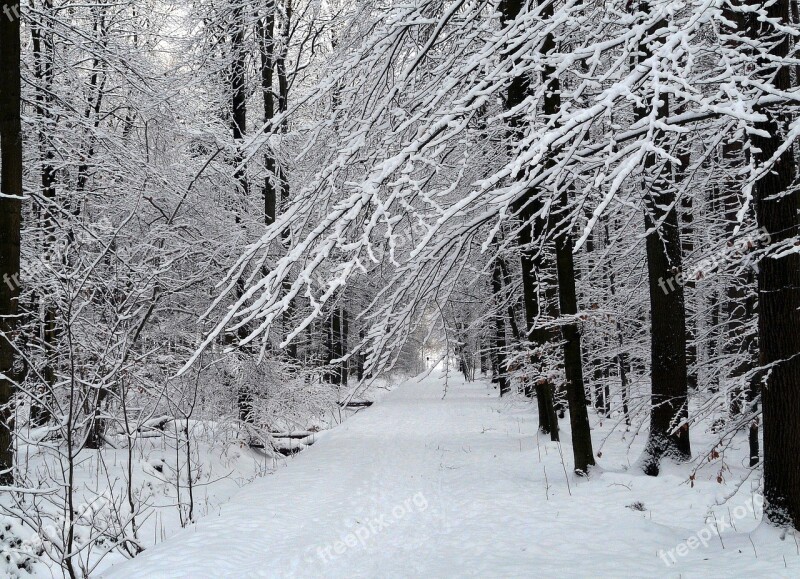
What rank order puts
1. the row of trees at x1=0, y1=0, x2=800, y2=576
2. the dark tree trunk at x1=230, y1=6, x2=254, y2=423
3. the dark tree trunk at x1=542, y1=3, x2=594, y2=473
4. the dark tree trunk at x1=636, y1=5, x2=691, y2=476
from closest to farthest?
the row of trees at x1=0, y1=0, x2=800, y2=576, the dark tree trunk at x1=636, y1=5, x2=691, y2=476, the dark tree trunk at x1=542, y1=3, x2=594, y2=473, the dark tree trunk at x1=230, y1=6, x2=254, y2=423

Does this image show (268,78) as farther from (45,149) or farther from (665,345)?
(665,345)

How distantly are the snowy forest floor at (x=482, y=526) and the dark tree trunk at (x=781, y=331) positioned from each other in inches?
17.2

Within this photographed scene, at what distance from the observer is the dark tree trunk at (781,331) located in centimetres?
436

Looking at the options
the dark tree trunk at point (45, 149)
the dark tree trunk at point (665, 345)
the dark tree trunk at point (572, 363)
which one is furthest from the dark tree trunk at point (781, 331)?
the dark tree trunk at point (45, 149)

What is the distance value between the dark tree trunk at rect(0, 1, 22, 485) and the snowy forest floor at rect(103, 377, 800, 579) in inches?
106

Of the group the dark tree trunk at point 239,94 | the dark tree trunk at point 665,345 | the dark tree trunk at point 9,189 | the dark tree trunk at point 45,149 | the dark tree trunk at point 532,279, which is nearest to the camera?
the dark tree trunk at point 9,189

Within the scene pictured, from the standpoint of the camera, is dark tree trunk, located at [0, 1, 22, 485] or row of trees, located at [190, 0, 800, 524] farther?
dark tree trunk, located at [0, 1, 22, 485]

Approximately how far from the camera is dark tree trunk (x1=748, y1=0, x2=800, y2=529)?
14.3 feet

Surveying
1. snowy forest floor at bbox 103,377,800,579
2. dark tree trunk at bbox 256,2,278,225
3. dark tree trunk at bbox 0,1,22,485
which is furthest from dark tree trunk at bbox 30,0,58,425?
dark tree trunk at bbox 256,2,278,225

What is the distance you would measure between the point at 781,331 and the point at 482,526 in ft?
13.1

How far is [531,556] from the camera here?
533 centimetres

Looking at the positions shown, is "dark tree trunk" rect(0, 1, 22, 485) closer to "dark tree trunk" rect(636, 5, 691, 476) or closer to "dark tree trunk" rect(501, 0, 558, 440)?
"dark tree trunk" rect(501, 0, 558, 440)

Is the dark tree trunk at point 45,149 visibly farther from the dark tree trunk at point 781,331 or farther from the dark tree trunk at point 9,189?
the dark tree trunk at point 781,331

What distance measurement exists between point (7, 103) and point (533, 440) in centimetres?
1113
